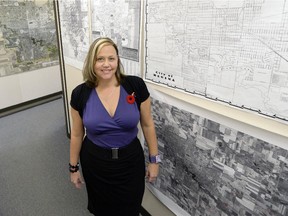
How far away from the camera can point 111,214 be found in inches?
57.5

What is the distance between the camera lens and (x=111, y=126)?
122cm

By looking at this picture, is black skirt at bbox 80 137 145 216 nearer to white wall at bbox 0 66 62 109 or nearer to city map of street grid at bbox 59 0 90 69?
city map of street grid at bbox 59 0 90 69

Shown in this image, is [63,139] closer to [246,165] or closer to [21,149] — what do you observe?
[21,149]

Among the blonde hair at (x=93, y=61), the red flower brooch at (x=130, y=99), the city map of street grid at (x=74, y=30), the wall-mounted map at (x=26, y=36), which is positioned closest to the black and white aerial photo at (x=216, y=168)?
the red flower brooch at (x=130, y=99)

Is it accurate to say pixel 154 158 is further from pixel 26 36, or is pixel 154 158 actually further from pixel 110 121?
pixel 26 36

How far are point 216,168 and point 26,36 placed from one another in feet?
12.4

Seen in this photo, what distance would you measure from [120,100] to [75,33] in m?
1.22

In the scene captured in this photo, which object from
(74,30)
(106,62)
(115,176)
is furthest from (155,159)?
(74,30)

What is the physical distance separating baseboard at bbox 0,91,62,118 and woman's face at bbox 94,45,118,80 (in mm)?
3200

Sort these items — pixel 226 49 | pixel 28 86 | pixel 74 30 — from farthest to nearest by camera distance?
pixel 28 86 → pixel 74 30 → pixel 226 49

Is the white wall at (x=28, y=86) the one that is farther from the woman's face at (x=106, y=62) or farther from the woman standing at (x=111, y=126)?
the woman's face at (x=106, y=62)

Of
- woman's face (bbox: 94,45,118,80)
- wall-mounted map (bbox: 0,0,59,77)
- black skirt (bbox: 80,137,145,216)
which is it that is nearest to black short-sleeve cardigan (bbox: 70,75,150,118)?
woman's face (bbox: 94,45,118,80)

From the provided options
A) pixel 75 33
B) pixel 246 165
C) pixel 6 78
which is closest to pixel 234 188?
pixel 246 165

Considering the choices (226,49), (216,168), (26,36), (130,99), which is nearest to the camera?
(226,49)
